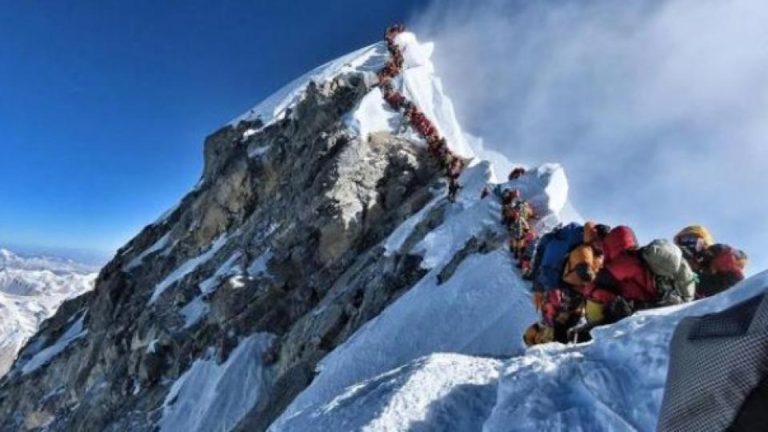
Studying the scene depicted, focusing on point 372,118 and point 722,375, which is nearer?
point 722,375

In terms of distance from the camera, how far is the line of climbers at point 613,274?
9859 millimetres

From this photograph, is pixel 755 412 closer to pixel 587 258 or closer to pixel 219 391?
pixel 587 258

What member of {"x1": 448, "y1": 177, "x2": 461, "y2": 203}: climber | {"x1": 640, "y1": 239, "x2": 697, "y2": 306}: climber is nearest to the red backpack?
{"x1": 640, "y1": 239, "x2": 697, "y2": 306}: climber

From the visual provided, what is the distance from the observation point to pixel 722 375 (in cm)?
388

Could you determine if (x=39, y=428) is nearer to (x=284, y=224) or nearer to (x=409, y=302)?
(x=284, y=224)

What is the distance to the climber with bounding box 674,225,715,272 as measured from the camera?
11.6 m

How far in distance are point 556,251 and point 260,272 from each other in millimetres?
25688

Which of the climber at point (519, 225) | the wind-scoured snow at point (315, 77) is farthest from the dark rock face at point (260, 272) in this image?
the climber at point (519, 225)

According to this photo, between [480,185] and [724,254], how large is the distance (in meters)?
14.7

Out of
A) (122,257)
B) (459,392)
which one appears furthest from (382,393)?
(122,257)

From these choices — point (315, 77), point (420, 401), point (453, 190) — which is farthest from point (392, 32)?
point (420, 401)

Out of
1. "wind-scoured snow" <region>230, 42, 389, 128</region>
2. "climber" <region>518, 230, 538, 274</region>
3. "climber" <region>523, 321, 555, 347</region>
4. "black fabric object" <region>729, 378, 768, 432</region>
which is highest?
"wind-scoured snow" <region>230, 42, 389, 128</region>

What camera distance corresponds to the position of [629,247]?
10094 millimetres

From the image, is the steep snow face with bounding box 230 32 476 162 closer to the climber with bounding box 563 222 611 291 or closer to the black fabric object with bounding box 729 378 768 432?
the climber with bounding box 563 222 611 291
